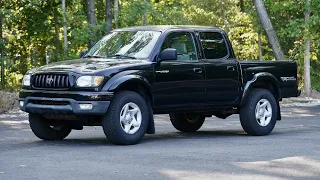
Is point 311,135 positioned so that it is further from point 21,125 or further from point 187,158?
point 21,125

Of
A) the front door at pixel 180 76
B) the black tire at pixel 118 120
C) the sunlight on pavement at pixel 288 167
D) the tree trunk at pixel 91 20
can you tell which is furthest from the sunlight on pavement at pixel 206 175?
the tree trunk at pixel 91 20

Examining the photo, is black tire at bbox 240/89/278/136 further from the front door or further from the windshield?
the windshield

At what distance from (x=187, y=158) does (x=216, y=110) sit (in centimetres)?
370

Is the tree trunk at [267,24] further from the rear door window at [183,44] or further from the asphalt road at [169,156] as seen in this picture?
the rear door window at [183,44]

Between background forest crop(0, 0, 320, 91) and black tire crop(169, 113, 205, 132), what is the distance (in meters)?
15.7

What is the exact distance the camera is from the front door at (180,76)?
518 inches

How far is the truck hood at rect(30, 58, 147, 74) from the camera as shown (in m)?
12.3

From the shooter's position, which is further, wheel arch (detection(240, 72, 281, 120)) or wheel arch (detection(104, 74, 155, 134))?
wheel arch (detection(240, 72, 281, 120))

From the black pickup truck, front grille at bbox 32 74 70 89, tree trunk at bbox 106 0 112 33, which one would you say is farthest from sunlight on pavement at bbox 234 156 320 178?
tree trunk at bbox 106 0 112 33

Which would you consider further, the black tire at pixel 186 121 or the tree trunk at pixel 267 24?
the tree trunk at pixel 267 24

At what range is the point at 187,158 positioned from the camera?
426 inches

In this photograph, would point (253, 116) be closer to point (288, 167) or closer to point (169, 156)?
point (169, 156)

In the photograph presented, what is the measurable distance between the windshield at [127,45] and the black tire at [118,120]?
930 millimetres

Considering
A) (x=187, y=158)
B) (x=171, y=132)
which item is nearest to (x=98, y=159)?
(x=187, y=158)
